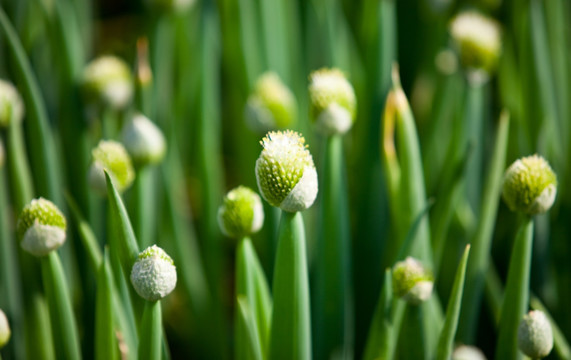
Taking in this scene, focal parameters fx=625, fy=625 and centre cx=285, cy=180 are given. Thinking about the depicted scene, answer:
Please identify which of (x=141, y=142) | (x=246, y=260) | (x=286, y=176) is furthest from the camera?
(x=141, y=142)

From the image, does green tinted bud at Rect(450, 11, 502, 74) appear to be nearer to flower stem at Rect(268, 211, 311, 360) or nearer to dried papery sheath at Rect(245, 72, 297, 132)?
dried papery sheath at Rect(245, 72, 297, 132)

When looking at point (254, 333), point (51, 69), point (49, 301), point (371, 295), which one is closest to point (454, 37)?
point (371, 295)

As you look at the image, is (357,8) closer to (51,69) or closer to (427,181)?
(427,181)

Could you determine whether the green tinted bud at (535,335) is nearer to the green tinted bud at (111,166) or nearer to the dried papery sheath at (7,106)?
the green tinted bud at (111,166)

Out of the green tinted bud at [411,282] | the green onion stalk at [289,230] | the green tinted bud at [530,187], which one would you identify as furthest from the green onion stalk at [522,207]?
the green onion stalk at [289,230]

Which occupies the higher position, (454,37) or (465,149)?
(454,37)

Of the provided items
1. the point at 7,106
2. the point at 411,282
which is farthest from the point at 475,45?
the point at 7,106

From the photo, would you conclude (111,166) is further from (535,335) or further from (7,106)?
(535,335)

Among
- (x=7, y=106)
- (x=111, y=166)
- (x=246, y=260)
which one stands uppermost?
(x=7, y=106)
